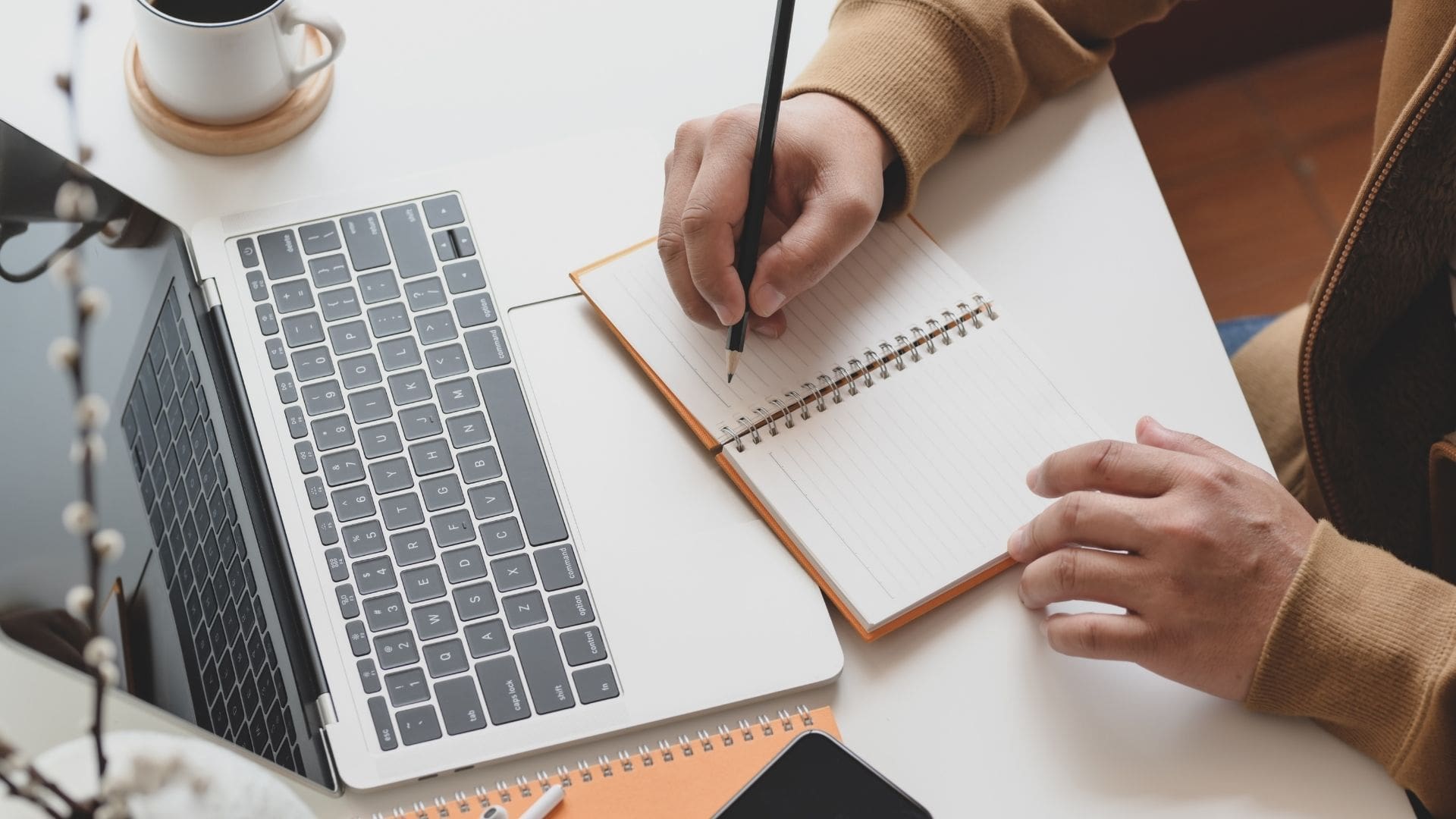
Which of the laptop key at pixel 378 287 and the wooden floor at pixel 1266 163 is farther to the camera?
the wooden floor at pixel 1266 163

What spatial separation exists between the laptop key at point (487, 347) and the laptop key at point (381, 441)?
0.21ft

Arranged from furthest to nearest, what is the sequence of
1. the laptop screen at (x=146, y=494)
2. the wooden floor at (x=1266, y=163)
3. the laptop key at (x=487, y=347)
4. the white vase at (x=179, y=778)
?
the wooden floor at (x=1266, y=163)
the laptop key at (x=487, y=347)
the laptop screen at (x=146, y=494)
the white vase at (x=179, y=778)

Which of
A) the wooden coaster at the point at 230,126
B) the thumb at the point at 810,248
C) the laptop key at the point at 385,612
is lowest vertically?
the laptop key at the point at 385,612

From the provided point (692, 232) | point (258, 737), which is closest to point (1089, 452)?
point (692, 232)

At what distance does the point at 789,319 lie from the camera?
0.79 metres

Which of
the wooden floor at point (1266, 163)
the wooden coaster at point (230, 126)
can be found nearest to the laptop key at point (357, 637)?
the wooden coaster at point (230, 126)

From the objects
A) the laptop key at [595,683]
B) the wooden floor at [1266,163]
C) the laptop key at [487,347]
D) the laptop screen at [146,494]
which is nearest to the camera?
the laptop screen at [146,494]

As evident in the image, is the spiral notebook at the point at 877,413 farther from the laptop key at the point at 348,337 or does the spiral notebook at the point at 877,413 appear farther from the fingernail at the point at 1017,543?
the laptop key at the point at 348,337

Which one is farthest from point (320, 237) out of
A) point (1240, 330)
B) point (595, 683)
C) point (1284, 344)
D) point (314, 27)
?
point (1240, 330)

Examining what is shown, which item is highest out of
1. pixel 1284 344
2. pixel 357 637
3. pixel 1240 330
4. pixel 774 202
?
pixel 774 202

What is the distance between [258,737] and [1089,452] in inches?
17.7

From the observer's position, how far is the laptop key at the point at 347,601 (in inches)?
26.5

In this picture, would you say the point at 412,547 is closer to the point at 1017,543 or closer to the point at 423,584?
the point at 423,584

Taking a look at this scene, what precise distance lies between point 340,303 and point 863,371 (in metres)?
0.31
